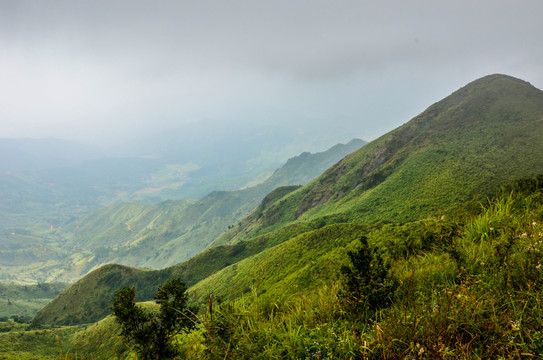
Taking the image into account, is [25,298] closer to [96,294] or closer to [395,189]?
[96,294]

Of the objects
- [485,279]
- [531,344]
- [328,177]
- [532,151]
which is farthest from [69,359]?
[328,177]

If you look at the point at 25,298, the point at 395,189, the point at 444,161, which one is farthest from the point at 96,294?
the point at 25,298

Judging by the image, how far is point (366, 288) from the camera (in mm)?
3209

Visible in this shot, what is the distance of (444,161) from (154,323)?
260 ft

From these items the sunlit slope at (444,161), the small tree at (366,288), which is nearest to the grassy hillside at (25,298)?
the sunlit slope at (444,161)

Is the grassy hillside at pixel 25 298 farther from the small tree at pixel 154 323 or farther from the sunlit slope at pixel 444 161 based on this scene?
the small tree at pixel 154 323

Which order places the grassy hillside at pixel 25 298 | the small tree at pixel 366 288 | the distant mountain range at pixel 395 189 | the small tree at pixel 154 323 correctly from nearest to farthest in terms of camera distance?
A: the small tree at pixel 366 288 < the small tree at pixel 154 323 < the distant mountain range at pixel 395 189 < the grassy hillside at pixel 25 298

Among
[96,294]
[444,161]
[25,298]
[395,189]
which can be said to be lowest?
[25,298]

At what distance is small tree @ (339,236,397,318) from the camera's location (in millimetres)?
3189

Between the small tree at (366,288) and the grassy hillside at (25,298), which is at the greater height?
the small tree at (366,288)

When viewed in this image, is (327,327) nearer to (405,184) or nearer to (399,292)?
(399,292)

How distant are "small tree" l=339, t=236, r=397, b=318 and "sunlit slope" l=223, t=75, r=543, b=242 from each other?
164 feet

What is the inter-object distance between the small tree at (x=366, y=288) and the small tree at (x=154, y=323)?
2.20m

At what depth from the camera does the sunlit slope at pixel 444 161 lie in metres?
50.7
